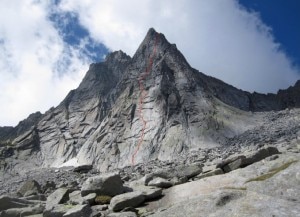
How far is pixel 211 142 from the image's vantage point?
129 meters

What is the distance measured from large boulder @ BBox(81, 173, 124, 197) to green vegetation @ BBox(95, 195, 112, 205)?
0.49m

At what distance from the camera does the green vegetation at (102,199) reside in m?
24.5

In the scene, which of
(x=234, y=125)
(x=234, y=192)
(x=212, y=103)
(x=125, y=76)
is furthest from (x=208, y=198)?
(x=125, y=76)

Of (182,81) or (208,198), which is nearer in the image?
(208,198)

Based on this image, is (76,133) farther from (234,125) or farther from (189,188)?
(189,188)

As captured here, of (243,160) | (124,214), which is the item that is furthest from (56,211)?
(243,160)

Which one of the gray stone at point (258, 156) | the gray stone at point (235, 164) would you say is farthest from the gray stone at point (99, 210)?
the gray stone at point (258, 156)

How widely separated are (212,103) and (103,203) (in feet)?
446

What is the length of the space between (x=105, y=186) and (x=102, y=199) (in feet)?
3.55

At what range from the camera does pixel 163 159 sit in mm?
124375

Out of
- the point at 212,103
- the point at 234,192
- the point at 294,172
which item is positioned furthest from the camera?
the point at 212,103

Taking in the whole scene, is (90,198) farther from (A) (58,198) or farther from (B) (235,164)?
(B) (235,164)

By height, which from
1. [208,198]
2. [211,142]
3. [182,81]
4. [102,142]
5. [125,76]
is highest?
[125,76]

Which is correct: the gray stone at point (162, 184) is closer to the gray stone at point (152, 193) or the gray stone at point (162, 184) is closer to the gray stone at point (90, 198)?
the gray stone at point (152, 193)
